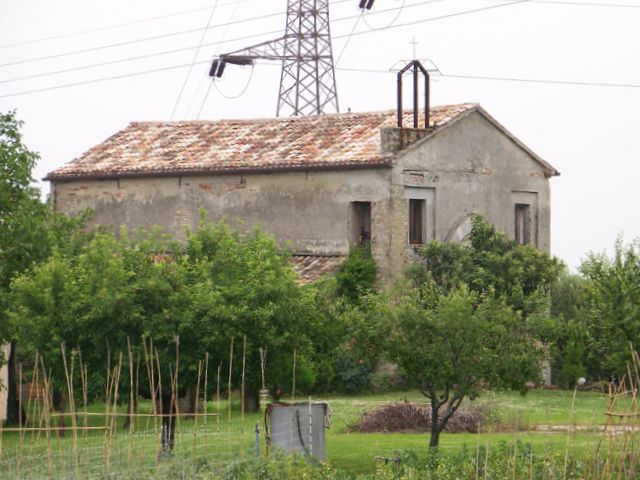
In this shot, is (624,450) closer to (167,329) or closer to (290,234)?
(167,329)

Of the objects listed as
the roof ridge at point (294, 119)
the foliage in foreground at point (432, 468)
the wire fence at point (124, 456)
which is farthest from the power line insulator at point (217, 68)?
the foliage in foreground at point (432, 468)

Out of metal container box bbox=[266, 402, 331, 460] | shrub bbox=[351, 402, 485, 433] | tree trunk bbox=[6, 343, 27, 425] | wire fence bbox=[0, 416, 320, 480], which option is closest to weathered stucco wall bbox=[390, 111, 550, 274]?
shrub bbox=[351, 402, 485, 433]

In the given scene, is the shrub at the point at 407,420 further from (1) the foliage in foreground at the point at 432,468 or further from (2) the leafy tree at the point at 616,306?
(1) the foliage in foreground at the point at 432,468

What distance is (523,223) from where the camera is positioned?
36.6 metres

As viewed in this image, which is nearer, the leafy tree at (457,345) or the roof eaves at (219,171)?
the leafy tree at (457,345)

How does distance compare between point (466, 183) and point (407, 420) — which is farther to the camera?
point (466, 183)

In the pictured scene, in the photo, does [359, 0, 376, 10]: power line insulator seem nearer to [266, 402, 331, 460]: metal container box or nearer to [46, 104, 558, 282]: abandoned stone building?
[46, 104, 558, 282]: abandoned stone building

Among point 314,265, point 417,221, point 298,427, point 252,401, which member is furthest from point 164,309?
point 417,221

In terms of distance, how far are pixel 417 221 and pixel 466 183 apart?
1715 mm

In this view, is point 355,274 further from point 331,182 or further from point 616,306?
point 616,306

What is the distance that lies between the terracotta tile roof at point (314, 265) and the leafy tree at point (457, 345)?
38.1 feet

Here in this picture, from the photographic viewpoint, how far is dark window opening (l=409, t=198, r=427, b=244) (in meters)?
33.9

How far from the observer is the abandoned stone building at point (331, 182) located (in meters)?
33.4

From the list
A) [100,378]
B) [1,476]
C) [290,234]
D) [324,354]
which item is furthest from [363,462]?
[290,234]
